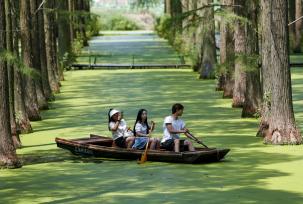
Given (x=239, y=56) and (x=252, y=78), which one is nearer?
(x=239, y=56)

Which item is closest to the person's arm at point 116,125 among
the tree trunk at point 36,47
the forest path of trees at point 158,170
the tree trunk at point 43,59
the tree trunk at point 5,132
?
the forest path of trees at point 158,170

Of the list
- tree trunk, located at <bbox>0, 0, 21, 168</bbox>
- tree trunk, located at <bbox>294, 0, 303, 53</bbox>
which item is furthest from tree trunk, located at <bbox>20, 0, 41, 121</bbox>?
tree trunk, located at <bbox>294, 0, 303, 53</bbox>

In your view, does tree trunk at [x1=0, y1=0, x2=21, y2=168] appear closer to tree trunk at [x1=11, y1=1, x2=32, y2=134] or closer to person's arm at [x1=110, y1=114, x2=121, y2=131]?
person's arm at [x1=110, y1=114, x2=121, y2=131]

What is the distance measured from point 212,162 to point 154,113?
8437 millimetres

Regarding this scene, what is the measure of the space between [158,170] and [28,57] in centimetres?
994

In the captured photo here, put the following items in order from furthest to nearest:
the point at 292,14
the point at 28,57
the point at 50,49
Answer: the point at 292,14 < the point at 50,49 < the point at 28,57

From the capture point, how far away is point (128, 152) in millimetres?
15539

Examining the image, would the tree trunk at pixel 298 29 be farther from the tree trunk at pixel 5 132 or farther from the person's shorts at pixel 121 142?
the tree trunk at pixel 5 132

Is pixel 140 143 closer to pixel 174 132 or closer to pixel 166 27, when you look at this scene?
→ pixel 174 132

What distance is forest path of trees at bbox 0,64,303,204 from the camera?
1227cm

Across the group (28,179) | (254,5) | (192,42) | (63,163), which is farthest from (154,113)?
(192,42)

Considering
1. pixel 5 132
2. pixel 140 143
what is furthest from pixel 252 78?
pixel 5 132

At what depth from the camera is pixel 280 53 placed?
58.4ft

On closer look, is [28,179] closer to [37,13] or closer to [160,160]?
[160,160]
